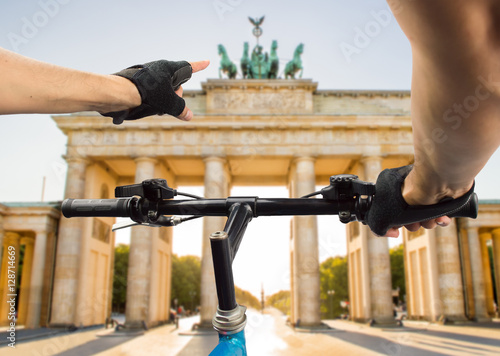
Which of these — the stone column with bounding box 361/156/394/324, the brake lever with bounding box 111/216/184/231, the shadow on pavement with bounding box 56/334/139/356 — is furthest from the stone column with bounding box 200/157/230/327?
the brake lever with bounding box 111/216/184/231

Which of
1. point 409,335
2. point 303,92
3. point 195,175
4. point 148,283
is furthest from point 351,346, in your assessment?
point 195,175

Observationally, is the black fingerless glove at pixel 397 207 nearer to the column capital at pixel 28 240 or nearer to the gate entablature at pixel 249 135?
the gate entablature at pixel 249 135

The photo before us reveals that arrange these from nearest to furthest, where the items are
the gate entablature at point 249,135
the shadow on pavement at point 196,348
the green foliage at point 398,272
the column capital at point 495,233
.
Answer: the shadow on pavement at point 196,348 < the gate entablature at point 249,135 < the column capital at point 495,233 < the green foliage at point 398,272

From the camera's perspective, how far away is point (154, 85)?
1.73 metres

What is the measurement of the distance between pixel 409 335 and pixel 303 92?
767 inches

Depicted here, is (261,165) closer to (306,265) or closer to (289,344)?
(306,265)

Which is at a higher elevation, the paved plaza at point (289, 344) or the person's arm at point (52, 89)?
the person's arm at point (52, 89)

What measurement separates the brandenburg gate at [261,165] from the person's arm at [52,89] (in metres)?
29.8

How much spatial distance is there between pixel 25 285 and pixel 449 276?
114ft

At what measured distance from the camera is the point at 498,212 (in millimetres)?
36500

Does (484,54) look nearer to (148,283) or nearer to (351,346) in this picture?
(351,346)

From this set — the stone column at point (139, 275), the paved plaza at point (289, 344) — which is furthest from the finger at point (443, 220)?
the stone column at point (139, 275)

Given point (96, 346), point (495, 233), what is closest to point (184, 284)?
point (495, 233)

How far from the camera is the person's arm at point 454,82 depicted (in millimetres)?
967
